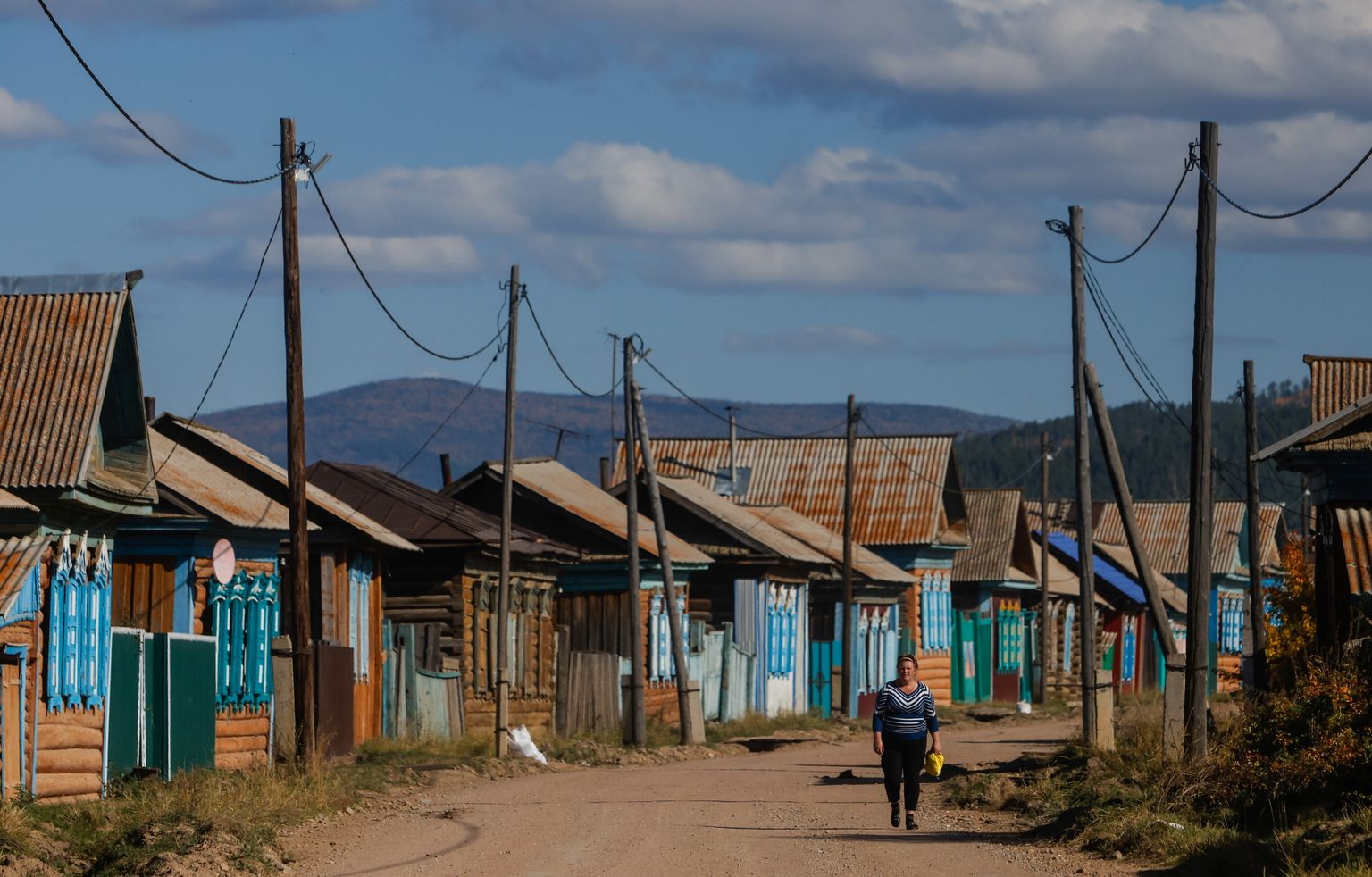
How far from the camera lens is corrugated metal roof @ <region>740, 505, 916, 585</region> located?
44.9 meters

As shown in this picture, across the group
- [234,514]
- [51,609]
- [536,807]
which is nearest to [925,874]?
[536,807]

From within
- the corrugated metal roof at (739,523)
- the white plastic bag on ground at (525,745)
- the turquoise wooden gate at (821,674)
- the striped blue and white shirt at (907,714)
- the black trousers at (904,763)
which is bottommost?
the turquoise wooden gate at (821,674)

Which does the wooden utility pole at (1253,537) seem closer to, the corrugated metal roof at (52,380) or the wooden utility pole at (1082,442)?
the wooden utility pole at (1082,442)

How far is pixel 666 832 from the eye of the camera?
17.4 meters

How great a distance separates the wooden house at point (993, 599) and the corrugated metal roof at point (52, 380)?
3401 centimetres

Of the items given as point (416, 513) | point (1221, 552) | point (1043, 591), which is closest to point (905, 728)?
point (416, 513)

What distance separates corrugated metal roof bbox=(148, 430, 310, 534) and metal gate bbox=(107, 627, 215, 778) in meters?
1.63

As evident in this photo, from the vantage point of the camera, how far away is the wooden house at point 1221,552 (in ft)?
225

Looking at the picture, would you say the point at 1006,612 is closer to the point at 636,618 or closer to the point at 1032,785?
the point at 636,618

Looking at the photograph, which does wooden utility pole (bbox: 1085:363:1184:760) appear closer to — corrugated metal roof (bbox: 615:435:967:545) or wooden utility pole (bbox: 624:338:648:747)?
wooden utility pole (bbox: 624:338:648:747)

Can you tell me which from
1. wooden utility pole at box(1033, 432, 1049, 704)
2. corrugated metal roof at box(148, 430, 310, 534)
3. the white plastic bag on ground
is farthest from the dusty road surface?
wooden utility pole at box(1033, 432, 1049, 704)

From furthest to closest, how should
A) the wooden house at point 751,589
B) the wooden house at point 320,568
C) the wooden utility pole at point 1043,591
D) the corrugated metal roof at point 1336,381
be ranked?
the wooden utility pole at point 1043,591
the wooden house at point 751,589
the corrugated metal roof at point 1336,381
the wooden house at point 320,568

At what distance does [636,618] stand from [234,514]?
9124 millimetres

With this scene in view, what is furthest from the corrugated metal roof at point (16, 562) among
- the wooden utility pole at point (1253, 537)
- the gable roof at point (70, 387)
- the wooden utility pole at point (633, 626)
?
the wooden utility pole at point (1253, 537)
